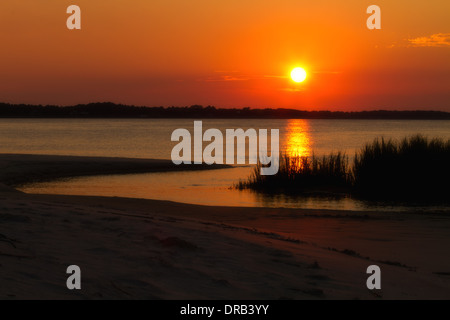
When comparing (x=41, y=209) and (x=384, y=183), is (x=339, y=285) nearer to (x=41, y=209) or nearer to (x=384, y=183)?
(x=41, y=209)

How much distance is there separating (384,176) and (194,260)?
1518 cm

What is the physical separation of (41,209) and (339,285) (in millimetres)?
5134

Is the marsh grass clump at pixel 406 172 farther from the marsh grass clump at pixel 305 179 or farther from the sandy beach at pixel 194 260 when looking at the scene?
the sandy beach at pixel 194 260

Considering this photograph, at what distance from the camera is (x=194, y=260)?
6.84 meters

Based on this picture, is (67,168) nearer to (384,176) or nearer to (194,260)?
(384,176)

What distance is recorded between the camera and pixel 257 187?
22.1 m

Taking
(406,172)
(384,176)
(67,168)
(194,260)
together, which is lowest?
(67,168)

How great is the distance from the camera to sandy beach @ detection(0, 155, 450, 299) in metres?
5.77

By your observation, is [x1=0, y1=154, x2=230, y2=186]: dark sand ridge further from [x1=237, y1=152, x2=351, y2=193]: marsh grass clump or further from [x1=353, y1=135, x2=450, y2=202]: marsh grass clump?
[x1=353, y1=135, x2=450, y2=202]: marsh grass clump

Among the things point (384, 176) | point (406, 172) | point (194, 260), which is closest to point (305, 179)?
point (384, 176)

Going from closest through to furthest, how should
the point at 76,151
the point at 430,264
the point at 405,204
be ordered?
1. the point at 430,264
2. the point at 405,204
3. the point at 76,151

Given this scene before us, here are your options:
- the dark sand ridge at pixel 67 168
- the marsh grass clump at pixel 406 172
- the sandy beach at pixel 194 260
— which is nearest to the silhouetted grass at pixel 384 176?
the marsh grass clump at pixel 406 172
